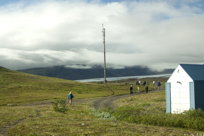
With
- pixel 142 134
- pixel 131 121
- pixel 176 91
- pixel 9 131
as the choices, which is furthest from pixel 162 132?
pixel 176 91

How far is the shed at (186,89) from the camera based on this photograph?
3238cm

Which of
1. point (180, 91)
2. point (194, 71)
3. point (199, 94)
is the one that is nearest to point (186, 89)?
point (180, 91)

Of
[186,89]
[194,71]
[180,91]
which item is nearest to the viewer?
[186,89]

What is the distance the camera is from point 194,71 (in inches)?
1340

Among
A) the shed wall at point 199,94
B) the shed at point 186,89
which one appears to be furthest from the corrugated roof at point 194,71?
the shed wall at point 199,94

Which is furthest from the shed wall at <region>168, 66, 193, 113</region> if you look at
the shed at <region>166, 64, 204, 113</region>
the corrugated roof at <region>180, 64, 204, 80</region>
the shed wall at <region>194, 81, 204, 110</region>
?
the shed wall at <region>194, 81, 204, 110</region>

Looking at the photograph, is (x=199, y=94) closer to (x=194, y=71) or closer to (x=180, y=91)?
(x=180, y=91)

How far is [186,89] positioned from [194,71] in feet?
8.44

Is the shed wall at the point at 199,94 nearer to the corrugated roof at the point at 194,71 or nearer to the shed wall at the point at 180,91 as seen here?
the corrugated roof at the point at 194,71

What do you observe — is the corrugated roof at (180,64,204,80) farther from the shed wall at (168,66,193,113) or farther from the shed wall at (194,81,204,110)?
the shed wall at (194,81,204,110)

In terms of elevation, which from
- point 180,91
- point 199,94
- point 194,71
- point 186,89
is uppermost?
point 194,71

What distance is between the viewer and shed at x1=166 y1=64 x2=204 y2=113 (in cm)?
3238

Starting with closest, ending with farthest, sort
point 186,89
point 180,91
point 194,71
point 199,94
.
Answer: point 199,94 → point 186,89 → point 180,91 → point 194,71

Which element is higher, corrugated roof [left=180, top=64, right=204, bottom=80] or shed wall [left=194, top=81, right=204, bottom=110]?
corrugated roof [left=180, top=64, right=204, bottom=80]
